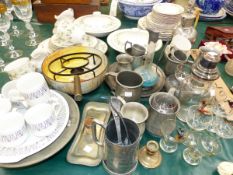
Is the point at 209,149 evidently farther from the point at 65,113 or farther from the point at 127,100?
the point at 65,113

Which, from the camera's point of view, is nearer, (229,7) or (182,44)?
(182,44)

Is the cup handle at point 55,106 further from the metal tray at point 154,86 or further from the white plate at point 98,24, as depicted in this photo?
the white plate at point 98,24

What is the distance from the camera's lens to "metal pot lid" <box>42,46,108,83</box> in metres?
0.64

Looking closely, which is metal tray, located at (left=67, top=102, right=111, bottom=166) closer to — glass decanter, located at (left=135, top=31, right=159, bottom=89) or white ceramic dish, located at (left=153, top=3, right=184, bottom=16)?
glass decanter, located at (left=135, top=31, right=159, bottom=89)

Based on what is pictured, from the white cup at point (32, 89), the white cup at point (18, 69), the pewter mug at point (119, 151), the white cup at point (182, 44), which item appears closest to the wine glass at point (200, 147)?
the pewter mug at point (119, 151)

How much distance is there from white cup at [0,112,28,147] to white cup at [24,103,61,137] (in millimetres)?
16

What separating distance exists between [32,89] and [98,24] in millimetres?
526

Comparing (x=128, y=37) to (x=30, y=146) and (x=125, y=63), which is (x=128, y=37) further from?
(x=30, y=146)

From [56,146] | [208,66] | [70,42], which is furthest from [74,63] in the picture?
[208,66]

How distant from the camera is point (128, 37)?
87 cm

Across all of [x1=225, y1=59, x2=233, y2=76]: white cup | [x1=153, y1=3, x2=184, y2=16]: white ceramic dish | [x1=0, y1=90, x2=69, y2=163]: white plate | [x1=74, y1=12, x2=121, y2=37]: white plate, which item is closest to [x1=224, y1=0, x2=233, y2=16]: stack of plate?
[x1=153, y1=3, x2=184, y2=16]: white ceramic dish

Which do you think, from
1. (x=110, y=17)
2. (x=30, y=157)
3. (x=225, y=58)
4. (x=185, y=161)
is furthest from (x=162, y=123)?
(x=110, y=17)

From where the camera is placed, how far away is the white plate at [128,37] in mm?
825

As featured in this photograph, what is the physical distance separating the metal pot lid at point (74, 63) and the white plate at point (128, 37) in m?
0.13
